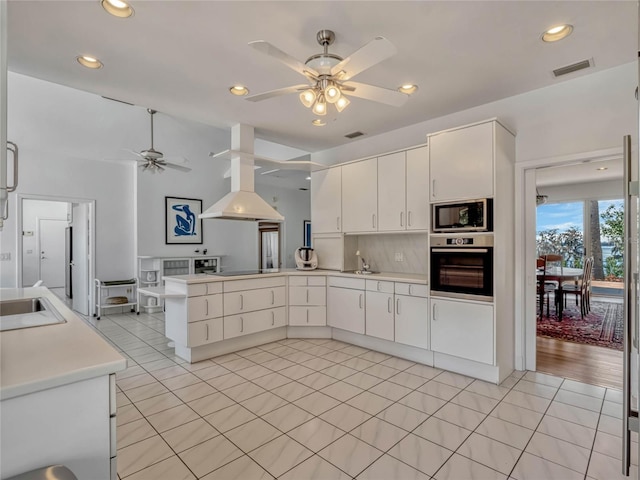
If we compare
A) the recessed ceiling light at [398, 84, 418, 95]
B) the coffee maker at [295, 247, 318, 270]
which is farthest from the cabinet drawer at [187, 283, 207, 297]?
the recessed ceiling light at [398, 84, 418, 95]

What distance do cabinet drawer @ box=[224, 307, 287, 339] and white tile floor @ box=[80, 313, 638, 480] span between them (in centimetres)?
44

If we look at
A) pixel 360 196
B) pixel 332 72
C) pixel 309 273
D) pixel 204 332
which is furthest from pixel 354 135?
pixel 204 332

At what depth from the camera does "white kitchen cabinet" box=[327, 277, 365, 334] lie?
406 centimetres

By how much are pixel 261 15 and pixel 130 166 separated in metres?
5.61

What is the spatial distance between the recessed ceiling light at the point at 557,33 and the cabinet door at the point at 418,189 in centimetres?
142

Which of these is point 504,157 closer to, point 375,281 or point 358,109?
point 358,109

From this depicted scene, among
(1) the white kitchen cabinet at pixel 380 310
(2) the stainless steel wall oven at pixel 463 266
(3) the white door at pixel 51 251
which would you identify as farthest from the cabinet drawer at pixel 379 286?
(3) the white door at pixel 51 251

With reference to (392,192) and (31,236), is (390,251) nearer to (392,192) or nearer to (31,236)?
(392,192)

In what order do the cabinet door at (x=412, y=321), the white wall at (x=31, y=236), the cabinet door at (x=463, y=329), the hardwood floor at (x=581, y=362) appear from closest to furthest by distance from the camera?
the cabinet door at (x=463, y=329) → the hardwood floor at (x=581, y=362) → the cabinet door at (x=412, y=321) → the white wall at (x=31, y=236)

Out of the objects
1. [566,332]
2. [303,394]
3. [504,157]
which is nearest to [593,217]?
[566,332]

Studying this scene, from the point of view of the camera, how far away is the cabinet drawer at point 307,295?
446 cm

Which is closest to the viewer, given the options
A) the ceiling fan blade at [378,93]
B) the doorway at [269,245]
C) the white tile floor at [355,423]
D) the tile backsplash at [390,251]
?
the white tile floor at [355,423]

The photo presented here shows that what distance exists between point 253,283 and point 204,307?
673 mm

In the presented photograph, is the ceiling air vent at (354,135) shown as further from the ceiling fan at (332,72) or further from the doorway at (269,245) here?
the doorway at (269,245)
